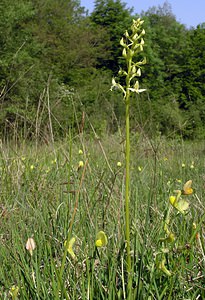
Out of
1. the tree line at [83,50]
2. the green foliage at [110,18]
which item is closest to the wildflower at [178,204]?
the tree line at [83,50]

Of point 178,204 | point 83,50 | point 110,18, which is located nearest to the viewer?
point 178,204

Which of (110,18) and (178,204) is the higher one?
(110,18)

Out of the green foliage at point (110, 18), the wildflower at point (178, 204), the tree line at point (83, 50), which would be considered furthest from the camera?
the green foliage at point (110, 18)

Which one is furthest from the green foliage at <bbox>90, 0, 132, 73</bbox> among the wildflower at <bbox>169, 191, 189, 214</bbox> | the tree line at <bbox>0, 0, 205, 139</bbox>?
the wildflower at <bbox>169, 191, 189, 214</bbox>

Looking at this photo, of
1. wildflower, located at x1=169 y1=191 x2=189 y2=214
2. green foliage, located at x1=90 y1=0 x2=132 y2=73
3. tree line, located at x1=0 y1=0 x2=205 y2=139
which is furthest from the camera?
green foliage, located at x1=90 y1=0 x2=132 y2=73

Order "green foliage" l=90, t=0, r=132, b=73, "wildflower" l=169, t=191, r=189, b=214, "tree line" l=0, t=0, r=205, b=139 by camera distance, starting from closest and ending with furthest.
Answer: "wildflower" l=169, t=191, r=189, b=214
"tree line" l=0, t=0, r=205, b=139
"green foliage" l=90, t=0, r=132, b=73

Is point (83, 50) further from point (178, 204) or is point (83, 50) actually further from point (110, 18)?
point (178, 204)

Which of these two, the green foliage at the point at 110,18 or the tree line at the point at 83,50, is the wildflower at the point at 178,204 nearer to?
the tree line at the point at 83,50

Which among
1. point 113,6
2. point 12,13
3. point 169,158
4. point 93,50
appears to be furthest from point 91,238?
point 113,6

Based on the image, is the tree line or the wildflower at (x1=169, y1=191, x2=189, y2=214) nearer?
the wildflower at (x1=169, y1=191, x2=189, y2=214)

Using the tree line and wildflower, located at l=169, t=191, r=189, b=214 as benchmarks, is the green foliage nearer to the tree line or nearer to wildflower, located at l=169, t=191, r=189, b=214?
the tree line

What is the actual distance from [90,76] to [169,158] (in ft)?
60.4

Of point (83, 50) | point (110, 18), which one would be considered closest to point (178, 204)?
point (83, 50)

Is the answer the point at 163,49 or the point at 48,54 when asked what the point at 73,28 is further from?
the point at 163,49
